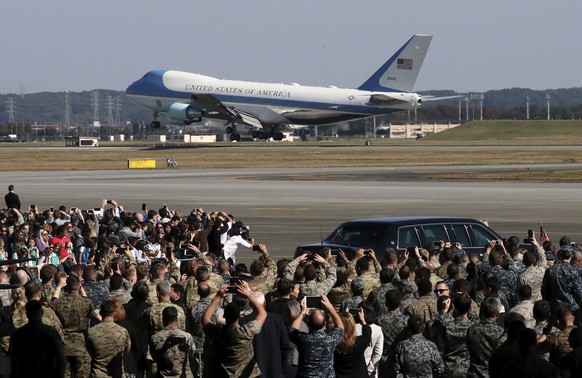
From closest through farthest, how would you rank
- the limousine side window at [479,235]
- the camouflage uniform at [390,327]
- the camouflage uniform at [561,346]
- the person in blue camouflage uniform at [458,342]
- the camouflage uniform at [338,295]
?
the camouflage uniform at [561,346] < the person in blue camouflage uniform at [458,342] < the camouflage uniform at [390,327] < the camouflage uniform at [338,295] < the limousine side window at [479,235]

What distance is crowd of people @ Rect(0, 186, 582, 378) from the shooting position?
35.4 ft

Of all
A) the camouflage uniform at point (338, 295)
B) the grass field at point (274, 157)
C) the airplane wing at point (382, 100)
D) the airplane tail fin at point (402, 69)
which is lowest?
the grass field at point (274, 157)

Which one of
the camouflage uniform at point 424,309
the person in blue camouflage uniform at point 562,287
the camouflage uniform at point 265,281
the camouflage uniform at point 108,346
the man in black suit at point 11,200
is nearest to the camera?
the camouflage uniform at point 108,346

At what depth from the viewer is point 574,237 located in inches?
1203

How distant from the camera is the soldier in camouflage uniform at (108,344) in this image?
11586 mm

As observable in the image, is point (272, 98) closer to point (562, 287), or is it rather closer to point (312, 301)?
point (562, 287)

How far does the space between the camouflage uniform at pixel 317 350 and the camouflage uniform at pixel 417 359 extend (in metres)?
0.65

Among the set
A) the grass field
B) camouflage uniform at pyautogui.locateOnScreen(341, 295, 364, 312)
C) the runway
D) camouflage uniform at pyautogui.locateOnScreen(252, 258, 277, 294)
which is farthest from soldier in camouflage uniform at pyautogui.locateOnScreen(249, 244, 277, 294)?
the grass field

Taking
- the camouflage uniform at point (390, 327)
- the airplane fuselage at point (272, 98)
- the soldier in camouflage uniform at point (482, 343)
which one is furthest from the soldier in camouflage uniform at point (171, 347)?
the airplane fuselage at point (272, 98)

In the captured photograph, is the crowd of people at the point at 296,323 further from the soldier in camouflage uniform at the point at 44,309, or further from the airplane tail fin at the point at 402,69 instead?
the airplane tail fin at the point at 402,69

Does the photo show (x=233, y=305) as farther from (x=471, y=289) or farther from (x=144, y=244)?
(x=144, y=244)

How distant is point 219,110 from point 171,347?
9036cm

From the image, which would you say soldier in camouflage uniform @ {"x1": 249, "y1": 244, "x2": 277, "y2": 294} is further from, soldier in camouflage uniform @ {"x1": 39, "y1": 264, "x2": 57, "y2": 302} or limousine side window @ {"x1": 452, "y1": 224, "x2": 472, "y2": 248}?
limousine side window @ {"x1": 452, "y1": 224, "x2": 472, "y2": 248}

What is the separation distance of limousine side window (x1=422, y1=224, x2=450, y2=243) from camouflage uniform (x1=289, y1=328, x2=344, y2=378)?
35.6 feet
